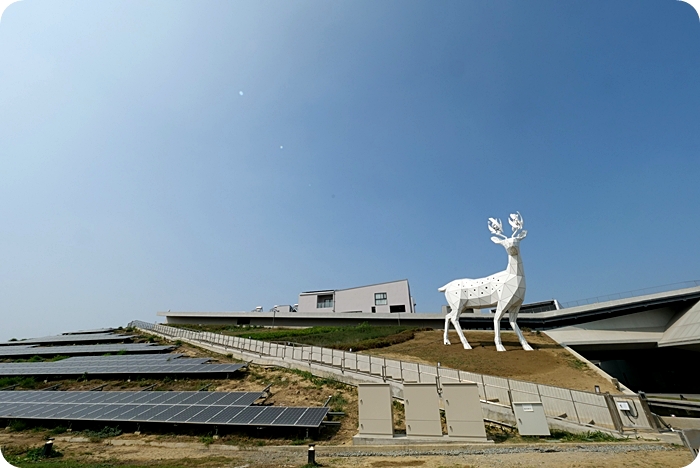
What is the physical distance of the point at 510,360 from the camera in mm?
25250

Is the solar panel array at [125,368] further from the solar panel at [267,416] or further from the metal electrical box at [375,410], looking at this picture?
the metal electrical box at [375,410]

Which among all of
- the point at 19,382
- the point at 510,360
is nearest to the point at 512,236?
the point at 510,360

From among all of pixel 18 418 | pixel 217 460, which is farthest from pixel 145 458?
pixel 18 418

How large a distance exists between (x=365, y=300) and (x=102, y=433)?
55.8 m

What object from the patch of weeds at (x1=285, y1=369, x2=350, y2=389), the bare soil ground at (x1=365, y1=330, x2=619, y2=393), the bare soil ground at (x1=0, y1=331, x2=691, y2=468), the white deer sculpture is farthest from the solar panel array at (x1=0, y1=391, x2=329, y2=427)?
the white deer sculpture

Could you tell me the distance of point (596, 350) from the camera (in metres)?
40.6

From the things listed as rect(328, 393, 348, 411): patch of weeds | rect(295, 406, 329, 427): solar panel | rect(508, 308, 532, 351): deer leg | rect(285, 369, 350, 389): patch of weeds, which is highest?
rect(508, 308, 532, 351): deer leg

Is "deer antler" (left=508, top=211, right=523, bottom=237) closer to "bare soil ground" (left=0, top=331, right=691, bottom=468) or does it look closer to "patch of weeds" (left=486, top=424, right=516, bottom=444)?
"bare soil ground" (left=0, top=331, right=691, bottom=468)

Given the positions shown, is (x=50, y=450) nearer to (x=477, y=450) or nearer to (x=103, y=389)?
(x=103, y=389)

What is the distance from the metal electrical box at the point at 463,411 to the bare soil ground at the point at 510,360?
11244 millimetres

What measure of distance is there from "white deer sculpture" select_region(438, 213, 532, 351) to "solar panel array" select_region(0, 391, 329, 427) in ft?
66.5

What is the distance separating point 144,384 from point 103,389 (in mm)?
2765

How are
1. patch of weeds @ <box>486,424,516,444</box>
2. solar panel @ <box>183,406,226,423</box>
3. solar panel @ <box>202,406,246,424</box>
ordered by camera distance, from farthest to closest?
solar panel @ <box>183,406,226,423</box> < solar panel @ <box>202,406,246,424</box> < patch of weeds @ <box>486,424,516,444</box>

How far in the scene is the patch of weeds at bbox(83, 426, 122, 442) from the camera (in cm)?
1394
